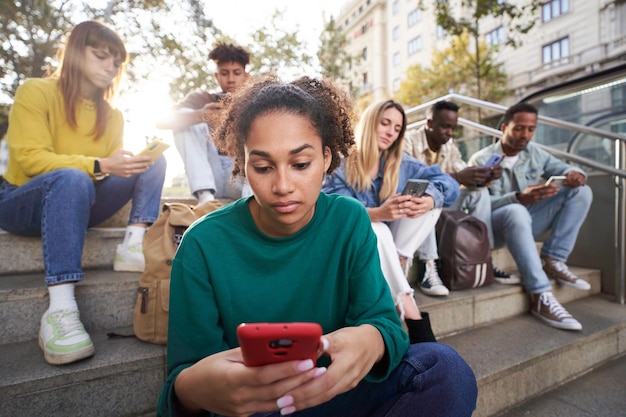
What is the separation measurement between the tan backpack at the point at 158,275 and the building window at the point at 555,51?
23.6m

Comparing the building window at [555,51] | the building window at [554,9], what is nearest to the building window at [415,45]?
the building window at [554,9]

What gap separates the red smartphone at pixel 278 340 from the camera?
647mm

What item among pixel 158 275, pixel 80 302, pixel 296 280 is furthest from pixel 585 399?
pixel 80 302

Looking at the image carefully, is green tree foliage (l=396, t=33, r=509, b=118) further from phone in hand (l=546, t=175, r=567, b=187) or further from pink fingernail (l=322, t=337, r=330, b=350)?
pink fingernail (l=322, t=337, r=330, b=350)

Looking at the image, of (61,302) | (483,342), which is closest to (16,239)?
(61,302)

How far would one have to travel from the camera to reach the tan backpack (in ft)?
5.41

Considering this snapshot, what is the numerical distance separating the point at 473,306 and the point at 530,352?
46 cm

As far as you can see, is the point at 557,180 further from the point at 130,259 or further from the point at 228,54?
the point at 130,259

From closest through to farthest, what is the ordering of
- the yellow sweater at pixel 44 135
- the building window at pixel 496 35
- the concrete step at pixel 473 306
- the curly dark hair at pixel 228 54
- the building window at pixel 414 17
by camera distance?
the yellow sweater at pixel 44 135 < the concrete step at pixel 473 306 < the curly dark hair at pixel 228 54 < the building window at pixel 496 35 < the building window at pixel 414 17

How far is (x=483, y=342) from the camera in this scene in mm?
2240

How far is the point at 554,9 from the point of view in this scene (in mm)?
19938

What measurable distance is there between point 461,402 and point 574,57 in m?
23.6

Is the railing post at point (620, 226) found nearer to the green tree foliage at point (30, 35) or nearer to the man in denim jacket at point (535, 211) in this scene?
the man in denim jacket at point (535, 211)

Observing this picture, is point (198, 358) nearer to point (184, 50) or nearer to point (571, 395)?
point (571, 395)
